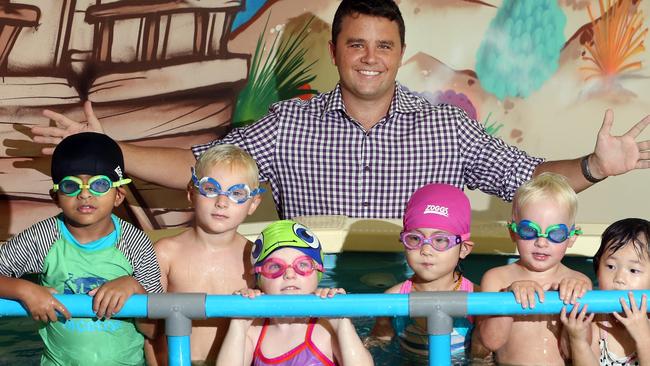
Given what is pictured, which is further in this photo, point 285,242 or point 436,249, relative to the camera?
point 436,249

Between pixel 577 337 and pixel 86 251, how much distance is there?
1.62 metres

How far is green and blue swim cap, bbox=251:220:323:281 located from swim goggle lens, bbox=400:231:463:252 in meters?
0.36

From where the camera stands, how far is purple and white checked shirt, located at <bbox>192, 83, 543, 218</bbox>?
4695 millimetres

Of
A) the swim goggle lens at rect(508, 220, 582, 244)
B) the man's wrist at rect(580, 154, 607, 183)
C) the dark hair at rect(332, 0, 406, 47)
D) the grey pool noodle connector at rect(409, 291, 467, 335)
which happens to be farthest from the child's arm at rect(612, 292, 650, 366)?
the dark hair at rect(332, 0, 406, 47)

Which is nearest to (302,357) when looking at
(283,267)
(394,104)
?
(283,267)

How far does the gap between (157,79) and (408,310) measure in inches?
188

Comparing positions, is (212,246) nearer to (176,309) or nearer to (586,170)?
(176,309)

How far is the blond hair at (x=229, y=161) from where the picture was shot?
347 cm

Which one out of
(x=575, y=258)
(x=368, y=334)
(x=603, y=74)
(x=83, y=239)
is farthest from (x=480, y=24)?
(x=83, y=239)

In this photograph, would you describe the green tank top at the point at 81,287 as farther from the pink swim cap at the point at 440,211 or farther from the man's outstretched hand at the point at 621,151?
the man's outstretched hand at the point at 621,151

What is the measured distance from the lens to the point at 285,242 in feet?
10.6

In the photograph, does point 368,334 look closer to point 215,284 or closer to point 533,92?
point 215,284

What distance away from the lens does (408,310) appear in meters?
2.88

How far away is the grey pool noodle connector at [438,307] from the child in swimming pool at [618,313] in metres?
0.40
